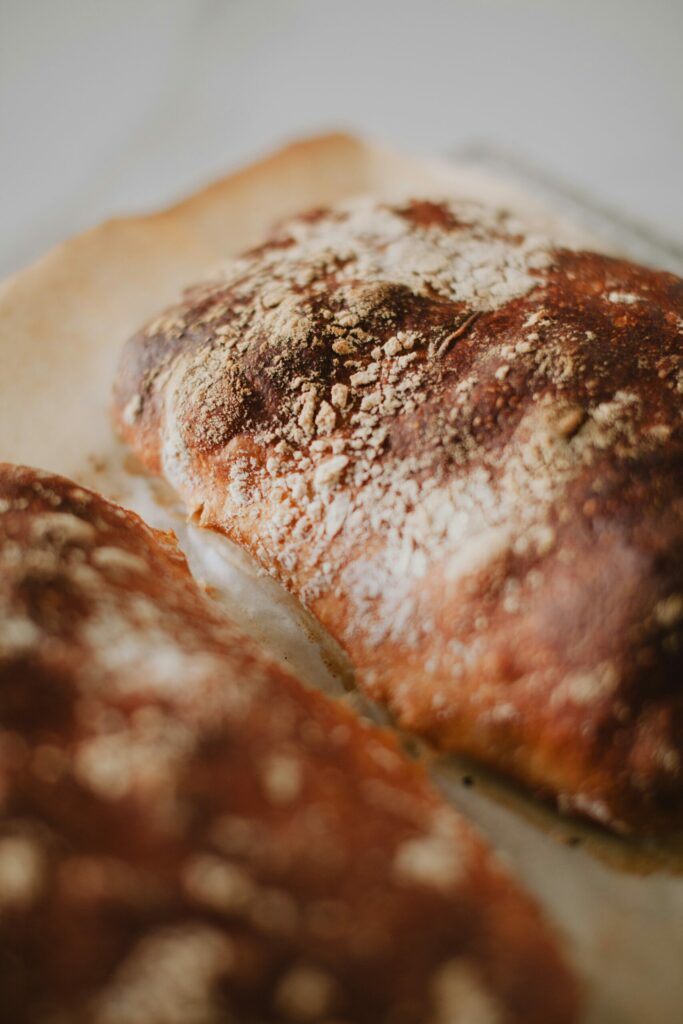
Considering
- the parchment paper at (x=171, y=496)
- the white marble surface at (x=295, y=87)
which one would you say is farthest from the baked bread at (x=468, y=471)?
the white marble surface at (x=295, y=87)

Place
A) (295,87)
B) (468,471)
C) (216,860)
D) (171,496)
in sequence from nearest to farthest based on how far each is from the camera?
(216,860), (468,471), (171,496), (295,87)

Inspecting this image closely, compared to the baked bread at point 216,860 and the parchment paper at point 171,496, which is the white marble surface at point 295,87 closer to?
the parchment paper at point 171,496

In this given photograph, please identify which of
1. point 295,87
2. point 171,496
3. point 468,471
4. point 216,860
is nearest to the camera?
point 216,860

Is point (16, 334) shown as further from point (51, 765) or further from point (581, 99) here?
point (581, 99)

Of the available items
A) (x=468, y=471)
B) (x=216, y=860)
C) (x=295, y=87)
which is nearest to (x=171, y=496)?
(x=468, y=471)

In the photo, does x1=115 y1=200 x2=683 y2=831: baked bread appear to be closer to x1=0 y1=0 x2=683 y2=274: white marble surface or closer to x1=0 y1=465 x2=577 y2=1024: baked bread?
x1=0 y1=465 x2=577 y2=1024: baked bread

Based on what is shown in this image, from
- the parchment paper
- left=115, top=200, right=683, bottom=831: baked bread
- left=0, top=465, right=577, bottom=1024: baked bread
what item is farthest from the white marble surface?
left=0, top=465, right=577, bottom=1024: baked bread

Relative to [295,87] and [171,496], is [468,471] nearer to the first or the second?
[171,496]
